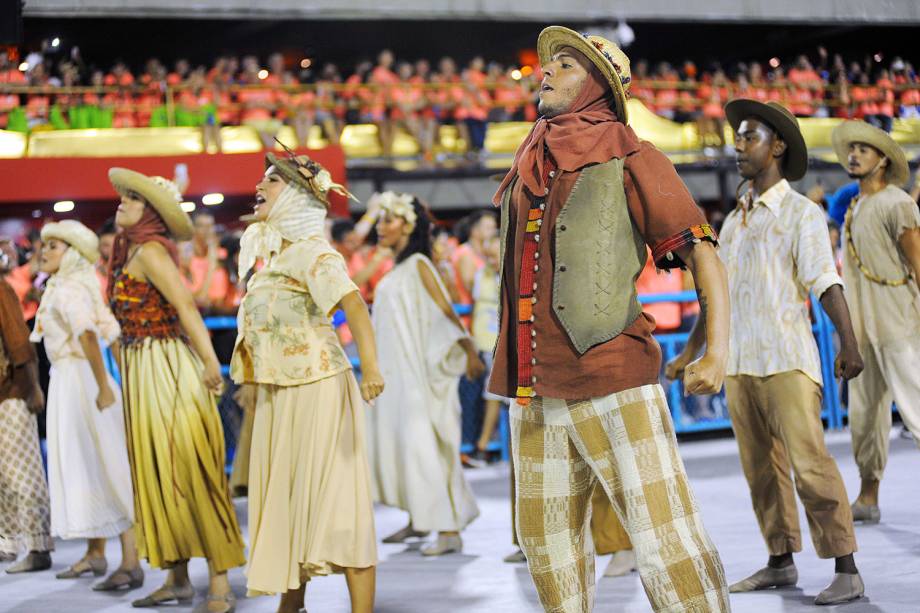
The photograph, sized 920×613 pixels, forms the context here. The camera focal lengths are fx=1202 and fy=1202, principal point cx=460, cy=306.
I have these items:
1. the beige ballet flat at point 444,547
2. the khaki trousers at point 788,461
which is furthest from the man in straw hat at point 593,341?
the beige ballet flat at point 444,547

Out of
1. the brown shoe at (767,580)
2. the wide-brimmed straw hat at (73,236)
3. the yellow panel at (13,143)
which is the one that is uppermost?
the yellow panel at (13,143)

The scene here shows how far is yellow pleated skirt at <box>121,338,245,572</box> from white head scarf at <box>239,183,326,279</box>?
2.53 ft

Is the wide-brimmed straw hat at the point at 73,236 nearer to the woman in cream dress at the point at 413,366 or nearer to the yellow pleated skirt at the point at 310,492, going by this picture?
the woman in cream dress at the point at 413,366

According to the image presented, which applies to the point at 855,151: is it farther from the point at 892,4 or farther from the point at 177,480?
the point at 892,4

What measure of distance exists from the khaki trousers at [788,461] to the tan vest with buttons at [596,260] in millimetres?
1754

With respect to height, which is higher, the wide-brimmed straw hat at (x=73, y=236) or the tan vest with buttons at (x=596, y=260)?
the wide-brimmed straw hat at (x=73, y=236)

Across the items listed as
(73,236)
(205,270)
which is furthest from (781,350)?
(205,270)

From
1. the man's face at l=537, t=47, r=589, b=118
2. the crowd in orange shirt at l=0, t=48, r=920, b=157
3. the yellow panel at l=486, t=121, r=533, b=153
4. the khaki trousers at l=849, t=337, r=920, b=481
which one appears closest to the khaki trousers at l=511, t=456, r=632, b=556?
the khaki trousers at l=849, t=337, r=920, b=481

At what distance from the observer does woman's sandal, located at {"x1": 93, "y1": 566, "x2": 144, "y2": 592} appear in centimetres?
593

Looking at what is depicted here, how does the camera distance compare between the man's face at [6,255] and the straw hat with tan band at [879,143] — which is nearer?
Result: the straw hat with tan band at [879,143]

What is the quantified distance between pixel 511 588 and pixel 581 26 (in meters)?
16.2

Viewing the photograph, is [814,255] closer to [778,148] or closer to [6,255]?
[778,148]

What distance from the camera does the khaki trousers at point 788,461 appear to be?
15.4 ft

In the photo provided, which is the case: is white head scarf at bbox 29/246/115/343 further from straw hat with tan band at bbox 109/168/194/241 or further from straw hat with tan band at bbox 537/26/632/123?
straw hat with tan band at bbox 537/26/632/123
